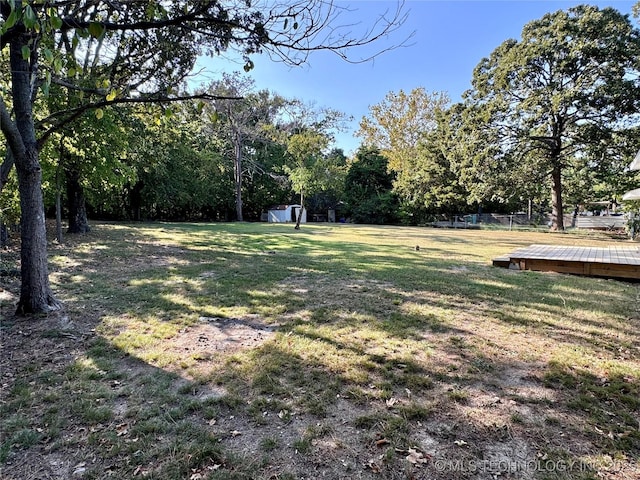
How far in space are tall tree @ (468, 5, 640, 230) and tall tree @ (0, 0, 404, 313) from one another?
16.4 m

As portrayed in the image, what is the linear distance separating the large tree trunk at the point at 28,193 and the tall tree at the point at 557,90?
707 inches

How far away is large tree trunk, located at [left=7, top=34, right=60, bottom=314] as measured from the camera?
3.49 meters

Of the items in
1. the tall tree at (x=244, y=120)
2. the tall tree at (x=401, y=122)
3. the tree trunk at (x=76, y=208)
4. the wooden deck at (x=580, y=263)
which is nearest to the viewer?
the wooden deck at (x=580, y=263)

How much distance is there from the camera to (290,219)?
87.9 feet

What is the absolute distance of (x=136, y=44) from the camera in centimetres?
474

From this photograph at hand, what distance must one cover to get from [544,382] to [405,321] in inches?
54.1

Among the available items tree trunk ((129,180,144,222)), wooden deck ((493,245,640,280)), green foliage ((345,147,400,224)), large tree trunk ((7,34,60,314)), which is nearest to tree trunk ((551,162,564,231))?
green foliage ((345,147,400,224))

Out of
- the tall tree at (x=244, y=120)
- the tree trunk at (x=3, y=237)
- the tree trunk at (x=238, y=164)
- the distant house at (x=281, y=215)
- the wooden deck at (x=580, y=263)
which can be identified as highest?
the tall tree at (x=244, y=120)

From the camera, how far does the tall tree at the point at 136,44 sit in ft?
8.82

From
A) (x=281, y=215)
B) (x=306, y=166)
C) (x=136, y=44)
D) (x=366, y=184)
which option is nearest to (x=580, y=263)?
(x=136, y=44)

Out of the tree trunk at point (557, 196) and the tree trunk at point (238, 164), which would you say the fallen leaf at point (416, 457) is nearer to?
the tree trunk at point (557, 196)

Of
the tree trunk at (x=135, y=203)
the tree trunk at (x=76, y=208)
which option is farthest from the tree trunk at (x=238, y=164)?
the tree trunk at (x=76, y=208)

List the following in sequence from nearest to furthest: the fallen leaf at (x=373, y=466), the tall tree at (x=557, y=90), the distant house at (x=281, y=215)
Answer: the fallen leaf at (x=373, y=466) < the tall tree at (x=557, y=90) < the distant house at (x=281, y=215)

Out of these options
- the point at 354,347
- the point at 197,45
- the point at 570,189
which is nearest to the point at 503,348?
the point at 354,347
